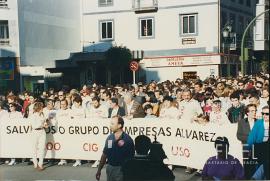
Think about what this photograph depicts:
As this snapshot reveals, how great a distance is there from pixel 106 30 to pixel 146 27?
3.41 meters

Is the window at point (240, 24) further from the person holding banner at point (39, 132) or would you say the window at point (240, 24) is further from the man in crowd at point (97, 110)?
the person holding banner at point (39, 132)

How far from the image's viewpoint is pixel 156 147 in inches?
255

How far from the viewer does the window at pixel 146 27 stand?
35.5 m

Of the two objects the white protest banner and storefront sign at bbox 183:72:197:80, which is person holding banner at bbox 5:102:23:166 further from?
storefront sign at bbox 183:72:197:80

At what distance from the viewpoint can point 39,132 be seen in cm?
1137

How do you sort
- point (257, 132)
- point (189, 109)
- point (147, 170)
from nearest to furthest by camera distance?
point (147, 170), point (257, 132), point (189, 109)

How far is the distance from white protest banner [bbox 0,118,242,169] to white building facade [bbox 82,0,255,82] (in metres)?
23.0

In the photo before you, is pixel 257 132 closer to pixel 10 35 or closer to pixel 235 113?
pixel 235 113

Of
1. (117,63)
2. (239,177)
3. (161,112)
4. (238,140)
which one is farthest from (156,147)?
(117,63)

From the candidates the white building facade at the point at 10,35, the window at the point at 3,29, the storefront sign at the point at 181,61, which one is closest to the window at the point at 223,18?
the storefront sign at the point at 181,61

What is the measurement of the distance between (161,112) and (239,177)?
509 cm

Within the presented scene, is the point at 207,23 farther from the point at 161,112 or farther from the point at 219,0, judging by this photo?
the point at 161,112

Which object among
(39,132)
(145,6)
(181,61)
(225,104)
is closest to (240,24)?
(181,61)

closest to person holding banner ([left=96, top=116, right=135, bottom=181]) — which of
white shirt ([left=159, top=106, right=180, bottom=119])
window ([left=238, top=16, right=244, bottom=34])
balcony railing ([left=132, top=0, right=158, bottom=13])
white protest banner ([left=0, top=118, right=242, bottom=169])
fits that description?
white protest banner ([left=0, top=118, right=242, bottom=169])
